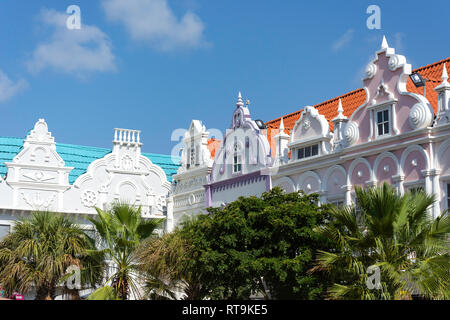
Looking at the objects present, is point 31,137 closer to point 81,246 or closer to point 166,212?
point 166,212

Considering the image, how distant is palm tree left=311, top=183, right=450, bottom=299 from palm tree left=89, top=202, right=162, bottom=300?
8556 mm

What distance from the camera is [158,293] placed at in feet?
80.7

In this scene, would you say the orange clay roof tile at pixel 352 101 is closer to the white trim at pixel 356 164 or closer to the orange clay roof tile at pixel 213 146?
the white trim at pixel 356 164

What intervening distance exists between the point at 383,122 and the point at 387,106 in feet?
2.17

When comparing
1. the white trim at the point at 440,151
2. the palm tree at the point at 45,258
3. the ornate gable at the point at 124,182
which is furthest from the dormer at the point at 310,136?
the ornate gable at the point at 124,182

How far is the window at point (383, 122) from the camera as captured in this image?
2631 cm

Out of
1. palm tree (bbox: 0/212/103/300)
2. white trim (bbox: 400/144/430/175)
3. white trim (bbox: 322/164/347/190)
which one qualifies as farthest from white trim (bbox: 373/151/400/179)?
palm tree (bbox: 0/212/103/300)

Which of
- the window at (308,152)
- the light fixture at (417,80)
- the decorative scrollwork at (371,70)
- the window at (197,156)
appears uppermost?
the decorative scrollwork at (371,70)

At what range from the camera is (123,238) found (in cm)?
2503

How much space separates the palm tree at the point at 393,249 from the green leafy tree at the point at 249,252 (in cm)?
257

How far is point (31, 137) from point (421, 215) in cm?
2795

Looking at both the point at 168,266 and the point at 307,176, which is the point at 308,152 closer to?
the point at 307,176

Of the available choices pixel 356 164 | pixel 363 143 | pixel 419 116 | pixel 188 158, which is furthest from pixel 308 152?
pixel 188 158

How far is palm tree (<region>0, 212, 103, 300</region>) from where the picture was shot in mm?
25531
